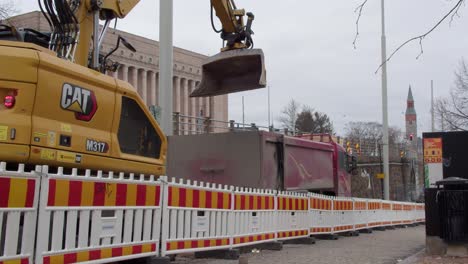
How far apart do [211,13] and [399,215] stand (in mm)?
17254

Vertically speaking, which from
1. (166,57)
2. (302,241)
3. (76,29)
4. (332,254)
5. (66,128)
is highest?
(166,57)

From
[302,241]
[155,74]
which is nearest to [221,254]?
[302,241]

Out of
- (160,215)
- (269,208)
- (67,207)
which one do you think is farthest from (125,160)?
Answer: (269,208)

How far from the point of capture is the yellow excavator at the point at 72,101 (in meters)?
5.99

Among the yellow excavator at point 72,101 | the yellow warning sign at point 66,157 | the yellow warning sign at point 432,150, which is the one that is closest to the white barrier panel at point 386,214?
the yellow warning sign at point 432,150

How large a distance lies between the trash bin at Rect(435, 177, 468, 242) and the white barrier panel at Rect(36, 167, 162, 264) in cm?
614

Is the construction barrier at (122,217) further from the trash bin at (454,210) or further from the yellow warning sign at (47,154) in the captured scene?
the trash bin at (454,210)

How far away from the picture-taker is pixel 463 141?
42.8ft

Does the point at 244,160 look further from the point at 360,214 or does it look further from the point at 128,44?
the point at 360,214

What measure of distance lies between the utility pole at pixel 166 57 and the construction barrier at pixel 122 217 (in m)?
3.29

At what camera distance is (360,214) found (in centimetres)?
1888

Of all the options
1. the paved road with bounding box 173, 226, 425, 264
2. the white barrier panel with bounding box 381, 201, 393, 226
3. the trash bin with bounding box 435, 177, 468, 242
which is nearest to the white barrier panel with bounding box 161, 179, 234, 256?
the paved road with bounding box 173, 226, 425, 264

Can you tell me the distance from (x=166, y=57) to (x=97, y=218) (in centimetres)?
718

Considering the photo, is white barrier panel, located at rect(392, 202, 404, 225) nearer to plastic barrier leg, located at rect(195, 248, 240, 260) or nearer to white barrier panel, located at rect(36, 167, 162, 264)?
plastic barrier leg, located at rect(195, 248, 240, 260)
